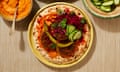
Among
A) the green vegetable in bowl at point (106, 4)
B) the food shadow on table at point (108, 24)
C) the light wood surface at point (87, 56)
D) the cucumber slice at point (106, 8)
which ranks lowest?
the light wood surface at point (87, 56)

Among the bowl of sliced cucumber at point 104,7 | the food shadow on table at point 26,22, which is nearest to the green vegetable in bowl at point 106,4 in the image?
the bowl of sliced cucumber at point 104,7

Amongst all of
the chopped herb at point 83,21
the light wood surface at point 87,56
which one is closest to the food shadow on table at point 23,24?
the light wood surface at point 87,56

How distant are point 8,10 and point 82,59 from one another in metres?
0.38

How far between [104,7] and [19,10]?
360mm

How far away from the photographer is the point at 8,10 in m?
1.19

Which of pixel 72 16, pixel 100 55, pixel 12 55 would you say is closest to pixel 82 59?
pixel 100 55

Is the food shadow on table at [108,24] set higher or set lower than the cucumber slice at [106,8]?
lower

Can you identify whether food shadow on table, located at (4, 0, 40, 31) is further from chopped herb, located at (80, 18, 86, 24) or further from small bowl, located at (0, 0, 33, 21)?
chopped herb, located at (80, 18, 86, 24)

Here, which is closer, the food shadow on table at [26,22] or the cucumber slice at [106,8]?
the cucumber slice at [106,8]

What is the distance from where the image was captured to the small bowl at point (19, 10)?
1.15 metres

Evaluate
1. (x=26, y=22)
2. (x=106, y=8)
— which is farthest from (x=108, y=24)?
(x=26, y=22)

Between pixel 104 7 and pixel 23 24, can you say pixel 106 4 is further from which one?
pixel 23 24

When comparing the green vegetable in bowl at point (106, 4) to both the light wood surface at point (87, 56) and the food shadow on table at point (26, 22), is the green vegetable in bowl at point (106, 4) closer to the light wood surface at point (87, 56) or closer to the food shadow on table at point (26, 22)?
the light wood surface at point (87, 56)

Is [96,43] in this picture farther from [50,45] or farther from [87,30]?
[50,45]
